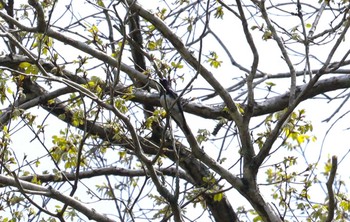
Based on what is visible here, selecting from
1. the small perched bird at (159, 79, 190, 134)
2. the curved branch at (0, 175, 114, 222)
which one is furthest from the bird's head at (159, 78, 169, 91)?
the curved branch at (0, 175, 114, 222)

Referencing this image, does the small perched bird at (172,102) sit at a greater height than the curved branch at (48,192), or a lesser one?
greater

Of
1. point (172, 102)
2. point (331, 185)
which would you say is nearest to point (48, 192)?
point (172, 102)

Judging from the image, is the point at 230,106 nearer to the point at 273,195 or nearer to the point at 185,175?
Answer: the point at 273,195

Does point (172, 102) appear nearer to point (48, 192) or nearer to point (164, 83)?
point (164, 83)

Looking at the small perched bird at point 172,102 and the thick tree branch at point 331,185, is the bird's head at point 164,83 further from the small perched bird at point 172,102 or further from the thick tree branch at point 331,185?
the thick tree branch at point 331,185

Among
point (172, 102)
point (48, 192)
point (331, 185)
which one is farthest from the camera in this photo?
point (172, 102)

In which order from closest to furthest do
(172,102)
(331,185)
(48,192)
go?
(331,185), (48,192), (172,102)

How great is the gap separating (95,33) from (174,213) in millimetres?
1278

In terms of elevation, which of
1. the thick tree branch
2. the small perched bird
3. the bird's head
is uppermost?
the bird's head

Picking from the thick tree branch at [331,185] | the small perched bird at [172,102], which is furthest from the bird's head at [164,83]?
the thick tree branch at [331,185]

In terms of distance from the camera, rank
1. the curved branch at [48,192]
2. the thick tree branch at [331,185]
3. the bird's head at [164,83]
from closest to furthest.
→ the thick tree branch at [331,185] < the curved branch at [48,192] < the bird's head at [164,83]

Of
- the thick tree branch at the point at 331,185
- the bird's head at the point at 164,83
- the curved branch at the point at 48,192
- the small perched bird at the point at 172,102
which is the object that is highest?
the bird's head at the point at 164,83

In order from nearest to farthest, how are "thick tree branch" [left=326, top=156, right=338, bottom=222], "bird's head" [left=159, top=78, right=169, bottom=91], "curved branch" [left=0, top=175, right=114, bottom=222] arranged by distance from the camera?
"thick tree branch" [left=326, top=156, right=338, bottom=222], "curved branch" [left=0, top=175, right=114, bottom=222], "bird's head" [left=159, top=78, right=169, bottom=91]

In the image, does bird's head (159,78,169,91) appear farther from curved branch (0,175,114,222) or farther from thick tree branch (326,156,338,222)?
thick tree branch (326,156,338,222)
